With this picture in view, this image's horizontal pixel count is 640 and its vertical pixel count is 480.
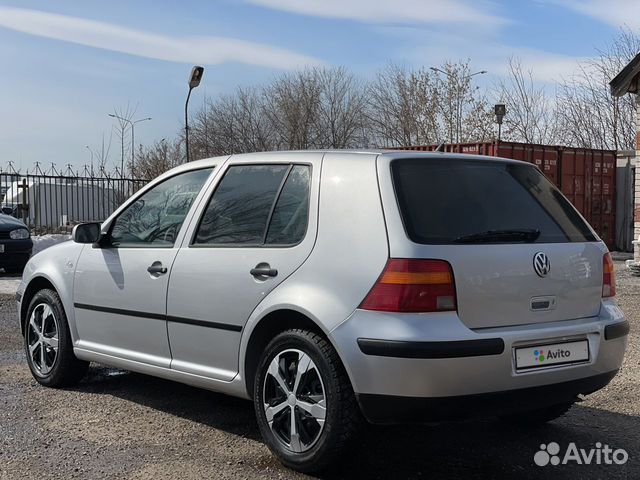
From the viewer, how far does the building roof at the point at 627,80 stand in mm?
14529

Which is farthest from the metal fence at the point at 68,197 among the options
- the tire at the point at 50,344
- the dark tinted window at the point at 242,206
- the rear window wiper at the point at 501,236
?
the rear window wiper at the point at 501,236

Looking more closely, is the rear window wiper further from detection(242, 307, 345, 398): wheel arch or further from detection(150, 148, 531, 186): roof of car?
detection(242, 307, 345, 398): wheel arch

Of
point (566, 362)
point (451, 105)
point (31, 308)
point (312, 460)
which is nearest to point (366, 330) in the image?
point (312, 460)

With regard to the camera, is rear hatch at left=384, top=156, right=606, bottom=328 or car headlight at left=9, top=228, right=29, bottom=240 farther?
car headlight at left=9, top=228, right=29, bottom=240

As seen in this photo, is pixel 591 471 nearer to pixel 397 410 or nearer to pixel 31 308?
pixel 397 410

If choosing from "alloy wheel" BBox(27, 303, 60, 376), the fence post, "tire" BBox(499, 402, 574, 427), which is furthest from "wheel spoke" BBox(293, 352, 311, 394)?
the fence post

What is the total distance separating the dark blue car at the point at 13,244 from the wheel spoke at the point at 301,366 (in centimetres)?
1087

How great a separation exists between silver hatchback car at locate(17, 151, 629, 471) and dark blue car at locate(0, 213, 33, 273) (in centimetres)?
949

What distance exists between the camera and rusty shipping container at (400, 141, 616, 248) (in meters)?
18.3

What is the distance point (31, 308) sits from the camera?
227 inches

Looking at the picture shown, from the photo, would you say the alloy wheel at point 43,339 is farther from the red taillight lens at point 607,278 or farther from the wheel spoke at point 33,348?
the red taillight lens at point 607,278

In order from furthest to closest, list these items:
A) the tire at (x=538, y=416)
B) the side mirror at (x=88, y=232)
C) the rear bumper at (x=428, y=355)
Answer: the side mirror at (x=88, y=232) < the tire at (x=538, y=416) < the rear bumper at (x=428, y=355)

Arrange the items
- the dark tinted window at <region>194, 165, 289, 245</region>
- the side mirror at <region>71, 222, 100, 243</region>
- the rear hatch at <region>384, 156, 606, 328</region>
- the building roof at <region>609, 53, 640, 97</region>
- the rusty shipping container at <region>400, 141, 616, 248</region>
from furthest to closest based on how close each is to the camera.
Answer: the rusty shipping container at <region>400, 141, 616, 248</region>, the building roof at <region>609, 53, 640, 97</region>, the side mirror at <region>71, 222, 100, 243</region>, the dark tinted window at <region>194, 165, 289, 245</region>, the rear hatch at <region>384, 156, 606, 328</region>

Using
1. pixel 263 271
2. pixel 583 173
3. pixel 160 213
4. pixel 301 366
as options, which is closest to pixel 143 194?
pixel 160 213
